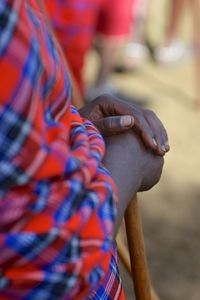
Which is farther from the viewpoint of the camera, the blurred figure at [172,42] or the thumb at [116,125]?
the blurred figure at [172,42]

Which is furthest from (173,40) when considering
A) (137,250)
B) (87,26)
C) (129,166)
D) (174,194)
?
(129,166)

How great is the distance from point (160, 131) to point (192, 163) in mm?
1965

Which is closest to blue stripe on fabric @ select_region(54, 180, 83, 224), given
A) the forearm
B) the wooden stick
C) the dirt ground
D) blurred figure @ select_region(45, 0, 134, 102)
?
the forearm

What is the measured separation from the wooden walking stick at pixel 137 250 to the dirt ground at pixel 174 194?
0.96 metres

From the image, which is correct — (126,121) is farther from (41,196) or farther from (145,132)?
(41,196)

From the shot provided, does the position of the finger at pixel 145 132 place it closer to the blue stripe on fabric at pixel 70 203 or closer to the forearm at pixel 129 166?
the forearm at pixel 129 166

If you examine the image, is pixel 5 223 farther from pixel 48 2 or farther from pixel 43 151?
pixel 48 2

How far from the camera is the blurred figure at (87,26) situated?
2.59m

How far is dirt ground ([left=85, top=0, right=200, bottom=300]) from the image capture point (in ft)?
7.01

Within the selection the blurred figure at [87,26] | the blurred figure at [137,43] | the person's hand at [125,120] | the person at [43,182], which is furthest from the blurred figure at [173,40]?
the person at [43,182]

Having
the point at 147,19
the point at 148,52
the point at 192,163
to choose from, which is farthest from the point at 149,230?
the point at 147,19

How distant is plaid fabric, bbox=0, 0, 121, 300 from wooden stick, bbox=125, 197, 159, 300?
0.21m

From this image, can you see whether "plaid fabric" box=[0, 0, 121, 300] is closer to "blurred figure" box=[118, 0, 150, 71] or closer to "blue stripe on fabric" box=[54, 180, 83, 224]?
"blue stripe on fabric" box=[54, 180, 83, 224]

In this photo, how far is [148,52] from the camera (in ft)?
14.6
